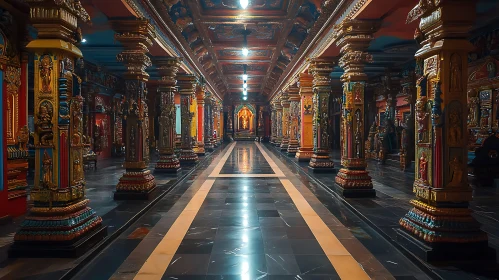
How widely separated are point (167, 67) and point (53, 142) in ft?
18.1

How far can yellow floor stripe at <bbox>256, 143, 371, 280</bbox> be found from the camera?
10.8 feet

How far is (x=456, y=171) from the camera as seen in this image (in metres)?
3.52

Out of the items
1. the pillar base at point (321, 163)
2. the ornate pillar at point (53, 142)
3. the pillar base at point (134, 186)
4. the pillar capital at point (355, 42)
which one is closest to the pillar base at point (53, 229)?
the ornate pillar at point (53, 142)

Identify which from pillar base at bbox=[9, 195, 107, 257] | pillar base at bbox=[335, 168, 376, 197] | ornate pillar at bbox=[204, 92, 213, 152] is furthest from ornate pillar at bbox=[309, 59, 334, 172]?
ornate pillar at bbox=[204, 92, 213, 152]

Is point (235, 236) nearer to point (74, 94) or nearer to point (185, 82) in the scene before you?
point (74, 94)

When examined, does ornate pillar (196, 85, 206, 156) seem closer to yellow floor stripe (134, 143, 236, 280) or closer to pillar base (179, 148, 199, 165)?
pillar base (179, 148, 199, 165)

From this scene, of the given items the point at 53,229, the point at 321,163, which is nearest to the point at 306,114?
the point at 321,163

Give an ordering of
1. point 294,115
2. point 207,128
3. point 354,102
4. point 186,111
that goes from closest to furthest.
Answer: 1. point 354,102
2. point 186,111
3. point 294,115
4. point 207,128

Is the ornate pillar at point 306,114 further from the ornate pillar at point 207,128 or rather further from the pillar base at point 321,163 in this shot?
the ornate pillar at point 207,128

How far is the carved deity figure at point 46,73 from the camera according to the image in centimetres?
354

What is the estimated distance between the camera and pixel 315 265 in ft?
11.3

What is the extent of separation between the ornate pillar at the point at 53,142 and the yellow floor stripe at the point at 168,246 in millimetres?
832

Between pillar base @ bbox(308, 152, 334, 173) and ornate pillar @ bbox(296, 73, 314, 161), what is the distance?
8.94 ft

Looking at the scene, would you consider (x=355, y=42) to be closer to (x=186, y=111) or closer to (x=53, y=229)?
(x=53, y=229)
